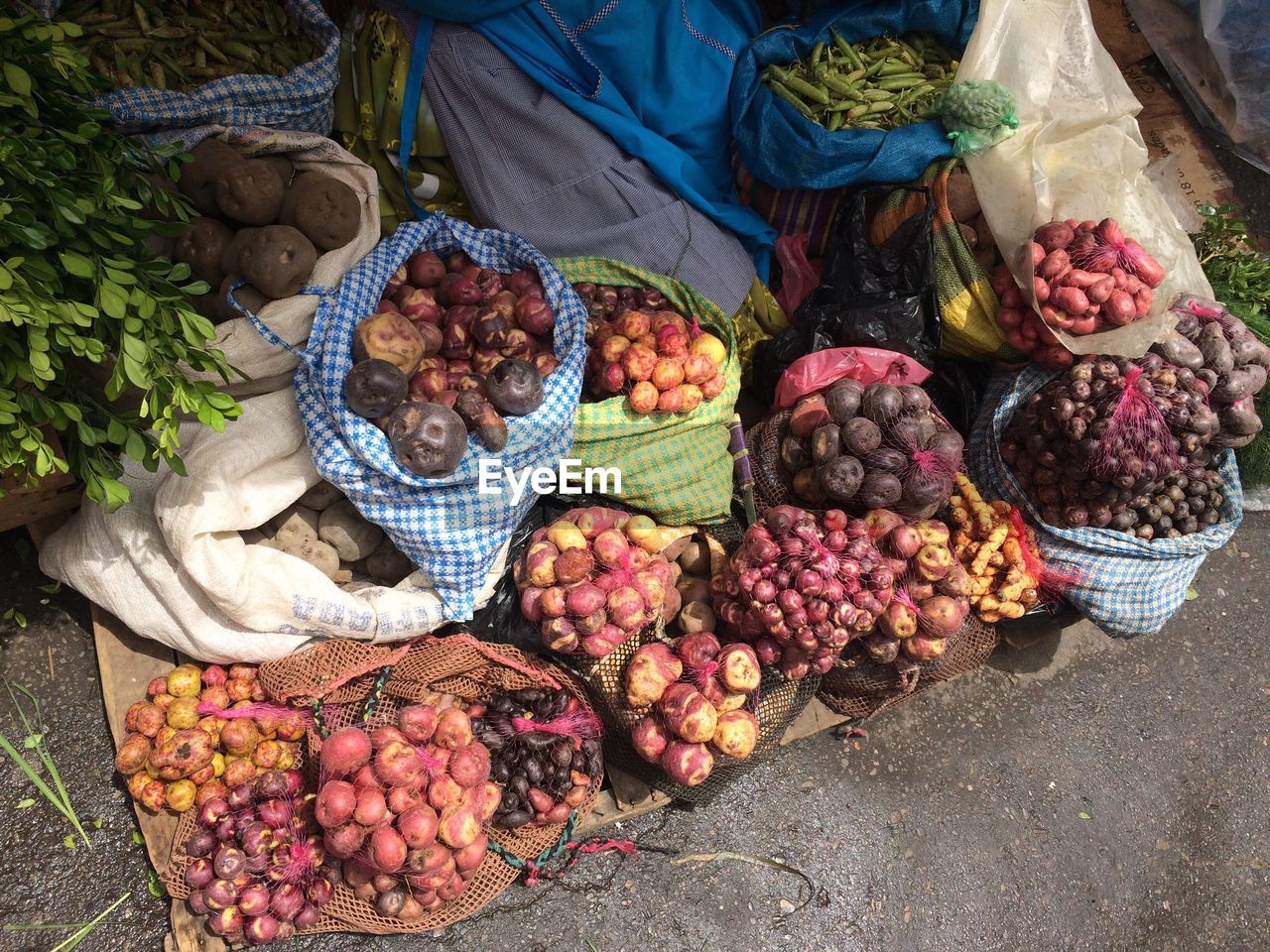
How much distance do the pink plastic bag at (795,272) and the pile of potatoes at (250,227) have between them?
1939 millimetres

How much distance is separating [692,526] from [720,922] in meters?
1.44

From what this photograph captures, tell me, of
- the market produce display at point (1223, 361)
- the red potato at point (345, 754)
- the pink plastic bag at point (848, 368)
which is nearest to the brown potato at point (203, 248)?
the red potato at point (345, 754)

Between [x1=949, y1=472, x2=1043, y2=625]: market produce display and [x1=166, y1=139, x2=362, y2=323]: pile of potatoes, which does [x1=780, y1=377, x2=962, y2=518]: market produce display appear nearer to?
[x1=949, y1=472, x2=1043, y2=625]: market produce display

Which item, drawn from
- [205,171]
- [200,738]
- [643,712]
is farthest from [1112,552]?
[205,171]

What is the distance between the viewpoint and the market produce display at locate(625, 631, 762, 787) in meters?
2.35

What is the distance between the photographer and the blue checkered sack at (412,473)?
230 centimetres

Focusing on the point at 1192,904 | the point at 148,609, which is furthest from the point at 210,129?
the point at 1192,904

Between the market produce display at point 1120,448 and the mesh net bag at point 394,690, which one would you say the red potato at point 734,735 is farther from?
the market produce display at point 1120,448

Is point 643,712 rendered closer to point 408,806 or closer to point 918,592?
point 408,806

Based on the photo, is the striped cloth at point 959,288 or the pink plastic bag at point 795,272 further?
the pink plastic bag at point 795,272

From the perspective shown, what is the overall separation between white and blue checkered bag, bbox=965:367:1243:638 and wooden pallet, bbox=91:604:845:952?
6.02 feet

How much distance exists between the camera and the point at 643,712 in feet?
8.20

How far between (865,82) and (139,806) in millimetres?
3885

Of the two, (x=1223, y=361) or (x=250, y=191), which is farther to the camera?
(x=1223, y=361)
